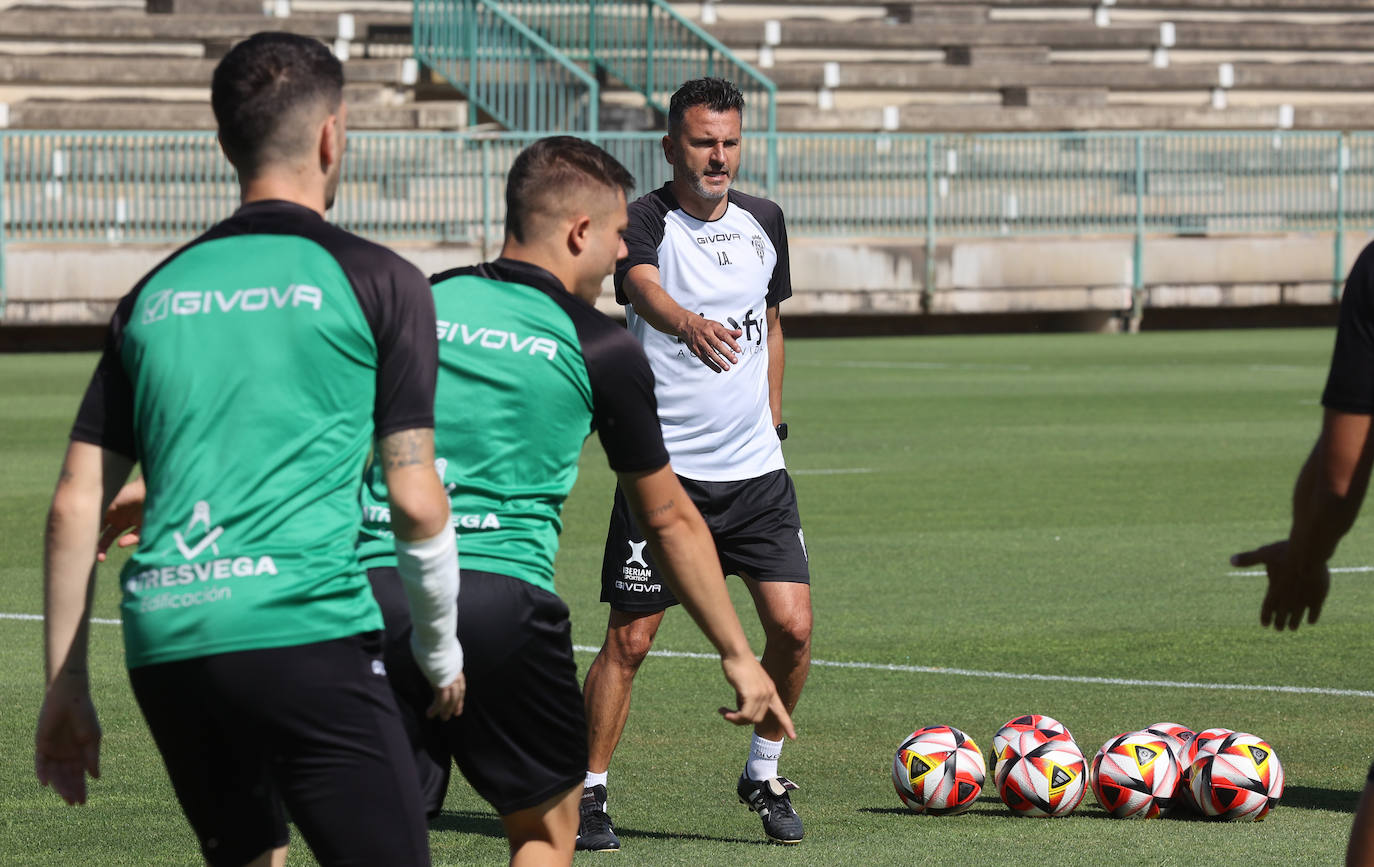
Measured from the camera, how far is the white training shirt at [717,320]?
655 centimetres

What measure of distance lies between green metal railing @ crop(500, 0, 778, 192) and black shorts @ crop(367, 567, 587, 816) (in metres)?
29.5

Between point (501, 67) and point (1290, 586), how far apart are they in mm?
28351

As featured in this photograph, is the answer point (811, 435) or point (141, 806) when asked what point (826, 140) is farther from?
point (141, 806)

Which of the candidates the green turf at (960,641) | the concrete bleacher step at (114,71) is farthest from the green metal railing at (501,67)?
the green turf at (960,641)

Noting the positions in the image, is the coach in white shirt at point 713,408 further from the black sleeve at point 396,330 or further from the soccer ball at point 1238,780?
the black sleeve at point 396,330

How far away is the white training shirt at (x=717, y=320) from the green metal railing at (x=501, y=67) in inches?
973

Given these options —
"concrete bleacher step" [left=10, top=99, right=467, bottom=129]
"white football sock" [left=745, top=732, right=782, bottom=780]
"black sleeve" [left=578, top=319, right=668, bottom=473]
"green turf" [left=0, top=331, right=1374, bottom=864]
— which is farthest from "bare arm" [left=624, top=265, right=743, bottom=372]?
"concrete bleacher step" [left=10, top=99, right=467, bottom=129]

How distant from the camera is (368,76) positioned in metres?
32.5

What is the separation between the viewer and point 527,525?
163 inches

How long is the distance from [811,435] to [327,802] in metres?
14.3

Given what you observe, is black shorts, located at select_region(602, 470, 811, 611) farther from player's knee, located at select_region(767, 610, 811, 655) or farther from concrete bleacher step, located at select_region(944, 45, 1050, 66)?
concrete bleacher step, located at select_region(944, 45, 1050, 66)

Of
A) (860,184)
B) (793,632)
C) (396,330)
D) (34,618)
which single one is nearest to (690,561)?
(396,330)

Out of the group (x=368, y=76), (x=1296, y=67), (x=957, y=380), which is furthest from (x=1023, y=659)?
(x=1296, y=67)

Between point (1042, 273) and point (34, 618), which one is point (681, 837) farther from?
point (1042, 273)
